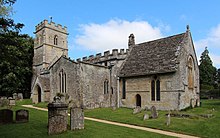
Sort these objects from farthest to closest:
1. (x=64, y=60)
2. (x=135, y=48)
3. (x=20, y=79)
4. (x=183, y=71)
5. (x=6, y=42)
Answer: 1. (x=20, y=79)
2. (x=135, y=48)
3. (x=64, y=60)
4. (x=183, y=71)
5. (x=6, y=42)

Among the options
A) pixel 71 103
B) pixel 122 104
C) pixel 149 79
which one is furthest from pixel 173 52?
pixel 71 103

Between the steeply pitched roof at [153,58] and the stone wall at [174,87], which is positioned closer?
the stone wall at [174,87]

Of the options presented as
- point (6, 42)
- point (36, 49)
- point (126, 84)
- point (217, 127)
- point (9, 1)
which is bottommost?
point (217, 127)

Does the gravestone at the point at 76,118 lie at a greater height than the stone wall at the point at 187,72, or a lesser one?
lesser

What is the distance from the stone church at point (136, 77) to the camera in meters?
22.3

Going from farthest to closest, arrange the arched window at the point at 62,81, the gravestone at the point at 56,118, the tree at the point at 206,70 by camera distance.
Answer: the tree at the point at 206,70, the arched window at the point at 62,81, the gravestone at the point at 56,118

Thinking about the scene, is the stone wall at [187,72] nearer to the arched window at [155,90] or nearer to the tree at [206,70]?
the arched window at [155,90]

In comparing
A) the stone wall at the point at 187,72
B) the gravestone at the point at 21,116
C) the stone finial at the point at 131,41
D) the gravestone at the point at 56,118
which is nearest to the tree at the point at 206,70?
the stone wall at the point at 187,72

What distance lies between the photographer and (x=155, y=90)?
76.4ft

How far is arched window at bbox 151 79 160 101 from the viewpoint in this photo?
2316 centimetres

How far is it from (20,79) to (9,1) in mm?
33147

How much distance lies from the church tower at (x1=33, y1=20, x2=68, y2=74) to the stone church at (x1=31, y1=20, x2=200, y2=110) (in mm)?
10610

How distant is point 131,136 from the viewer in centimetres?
1107

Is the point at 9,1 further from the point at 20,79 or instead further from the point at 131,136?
the point at 20,79
